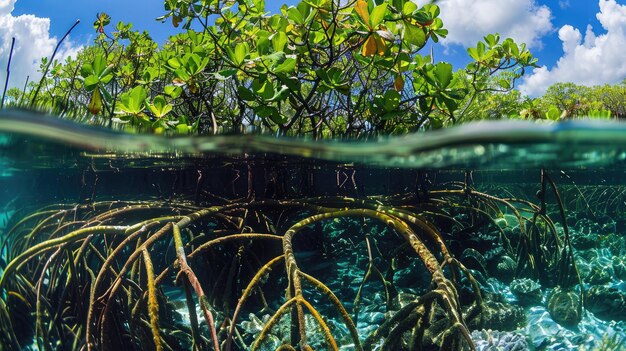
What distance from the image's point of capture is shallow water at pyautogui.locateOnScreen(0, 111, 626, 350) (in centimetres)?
327

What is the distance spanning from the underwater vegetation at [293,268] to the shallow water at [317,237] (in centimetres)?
2

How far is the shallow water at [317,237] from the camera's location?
10.7ft

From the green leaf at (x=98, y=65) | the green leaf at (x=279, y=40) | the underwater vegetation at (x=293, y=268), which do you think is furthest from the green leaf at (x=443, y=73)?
the green leaf at (x=98, y=65)

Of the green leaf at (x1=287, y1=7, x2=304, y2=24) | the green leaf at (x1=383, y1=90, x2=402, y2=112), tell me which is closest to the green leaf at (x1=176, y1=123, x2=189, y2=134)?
the green leaf at (x1=287, y1=7, x2=304, y2=24)

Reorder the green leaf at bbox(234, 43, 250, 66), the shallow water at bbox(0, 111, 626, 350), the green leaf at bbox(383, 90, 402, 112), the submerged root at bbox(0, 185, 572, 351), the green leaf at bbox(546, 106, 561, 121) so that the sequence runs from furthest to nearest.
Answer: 1. the green leaf at bbox(383, 90, 402, 112)
2. the green leaf at bbox(546, 106, 561, 121)
3. the green leaf at bbox(234, 43, 250, 66)
4. the shallow water at bbox(0, 111, 626, 350)
5. the submerged root at bbox(0, 185, 572, 351)

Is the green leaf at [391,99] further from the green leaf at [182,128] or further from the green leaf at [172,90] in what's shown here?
the green leaf at [172,90]

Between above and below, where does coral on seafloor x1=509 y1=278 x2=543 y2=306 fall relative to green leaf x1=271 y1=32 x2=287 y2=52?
below

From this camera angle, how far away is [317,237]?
4082mm

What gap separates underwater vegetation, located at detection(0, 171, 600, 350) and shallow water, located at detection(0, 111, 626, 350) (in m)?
0.02

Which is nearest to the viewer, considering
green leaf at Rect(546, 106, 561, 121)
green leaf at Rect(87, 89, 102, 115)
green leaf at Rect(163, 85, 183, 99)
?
green leaf at Rect(546, 106, 561, 121)

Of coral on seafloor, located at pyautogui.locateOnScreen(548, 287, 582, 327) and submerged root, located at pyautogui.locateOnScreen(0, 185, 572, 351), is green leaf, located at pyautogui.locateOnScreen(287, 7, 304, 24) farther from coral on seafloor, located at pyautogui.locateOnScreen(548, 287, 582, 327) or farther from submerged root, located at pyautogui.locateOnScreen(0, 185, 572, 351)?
coral on seafloor, located at pyautogui.locateOnScreen(548, 287, 582, 327)

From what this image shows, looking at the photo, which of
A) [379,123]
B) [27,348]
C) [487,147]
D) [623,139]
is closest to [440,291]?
[487,147]

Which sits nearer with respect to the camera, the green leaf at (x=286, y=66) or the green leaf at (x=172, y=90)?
the green leaf at (x=286, y=66)

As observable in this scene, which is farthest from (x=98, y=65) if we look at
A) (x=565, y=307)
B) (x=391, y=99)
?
(x=565, y=307)
